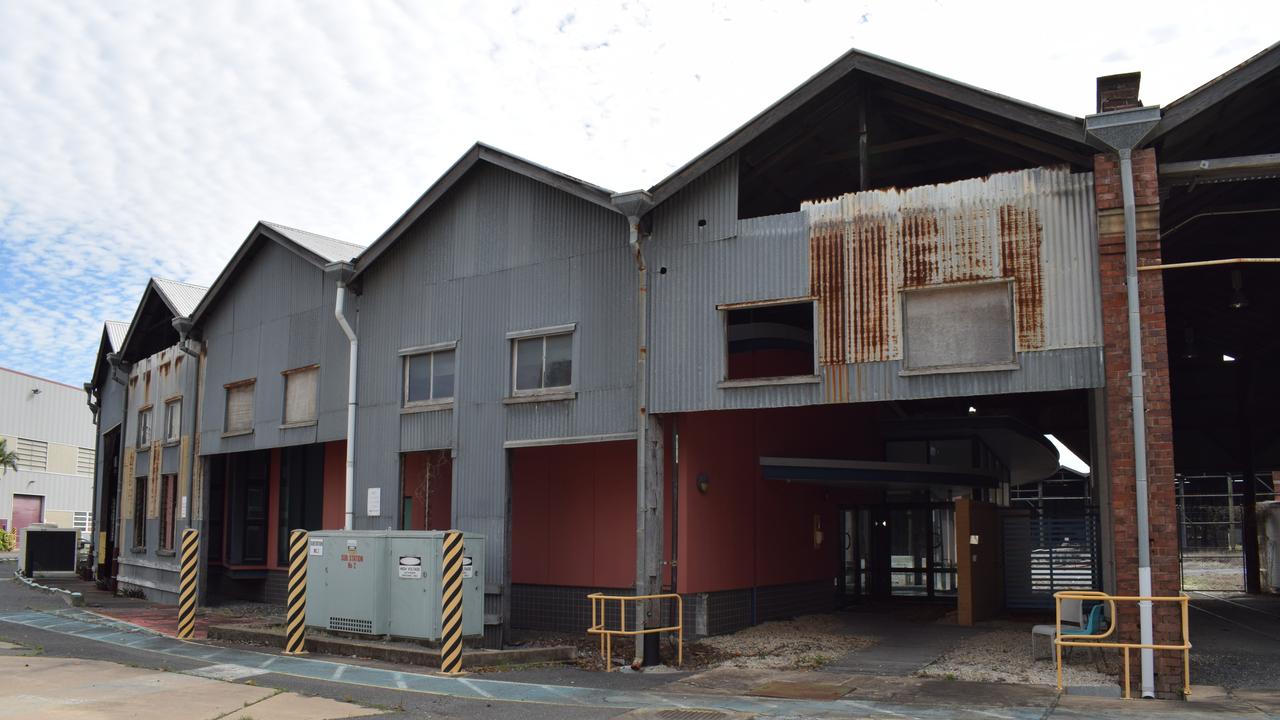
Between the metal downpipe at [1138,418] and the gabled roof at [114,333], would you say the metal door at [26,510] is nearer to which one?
the gabled roof at [114,333]

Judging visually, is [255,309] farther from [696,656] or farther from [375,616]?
[696,656]

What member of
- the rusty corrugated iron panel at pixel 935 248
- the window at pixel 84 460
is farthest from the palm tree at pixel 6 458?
the rusty corrugated iron panel at pixel 935 248

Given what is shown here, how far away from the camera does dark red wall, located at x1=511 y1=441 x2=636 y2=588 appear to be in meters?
17.5

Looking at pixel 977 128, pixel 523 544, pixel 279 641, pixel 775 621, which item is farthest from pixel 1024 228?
pixel 279 641

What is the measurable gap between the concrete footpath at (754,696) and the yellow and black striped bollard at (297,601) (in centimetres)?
86

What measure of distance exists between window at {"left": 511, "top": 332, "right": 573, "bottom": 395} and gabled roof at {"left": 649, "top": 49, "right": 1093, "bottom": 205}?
2975mm

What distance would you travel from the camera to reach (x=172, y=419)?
26.8 metres

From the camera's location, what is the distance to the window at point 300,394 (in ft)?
70.3

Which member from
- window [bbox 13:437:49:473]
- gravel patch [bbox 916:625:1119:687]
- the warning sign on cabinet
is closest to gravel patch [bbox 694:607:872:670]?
gravel patch [bbox 916:625:1119:687]

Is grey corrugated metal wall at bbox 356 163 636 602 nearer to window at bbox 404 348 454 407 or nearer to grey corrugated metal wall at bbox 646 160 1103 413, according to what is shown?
window at bbox 404 348 454 407

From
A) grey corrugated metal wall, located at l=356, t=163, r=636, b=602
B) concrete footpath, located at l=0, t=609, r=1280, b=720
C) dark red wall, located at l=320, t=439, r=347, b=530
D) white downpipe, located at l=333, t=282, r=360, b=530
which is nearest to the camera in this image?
concrete footpath, located at l=0, t=609, r=1280, b=720

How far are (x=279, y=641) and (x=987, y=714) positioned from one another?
11512mm

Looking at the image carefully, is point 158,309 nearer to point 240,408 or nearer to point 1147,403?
point 240,408

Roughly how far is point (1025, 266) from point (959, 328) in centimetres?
109
